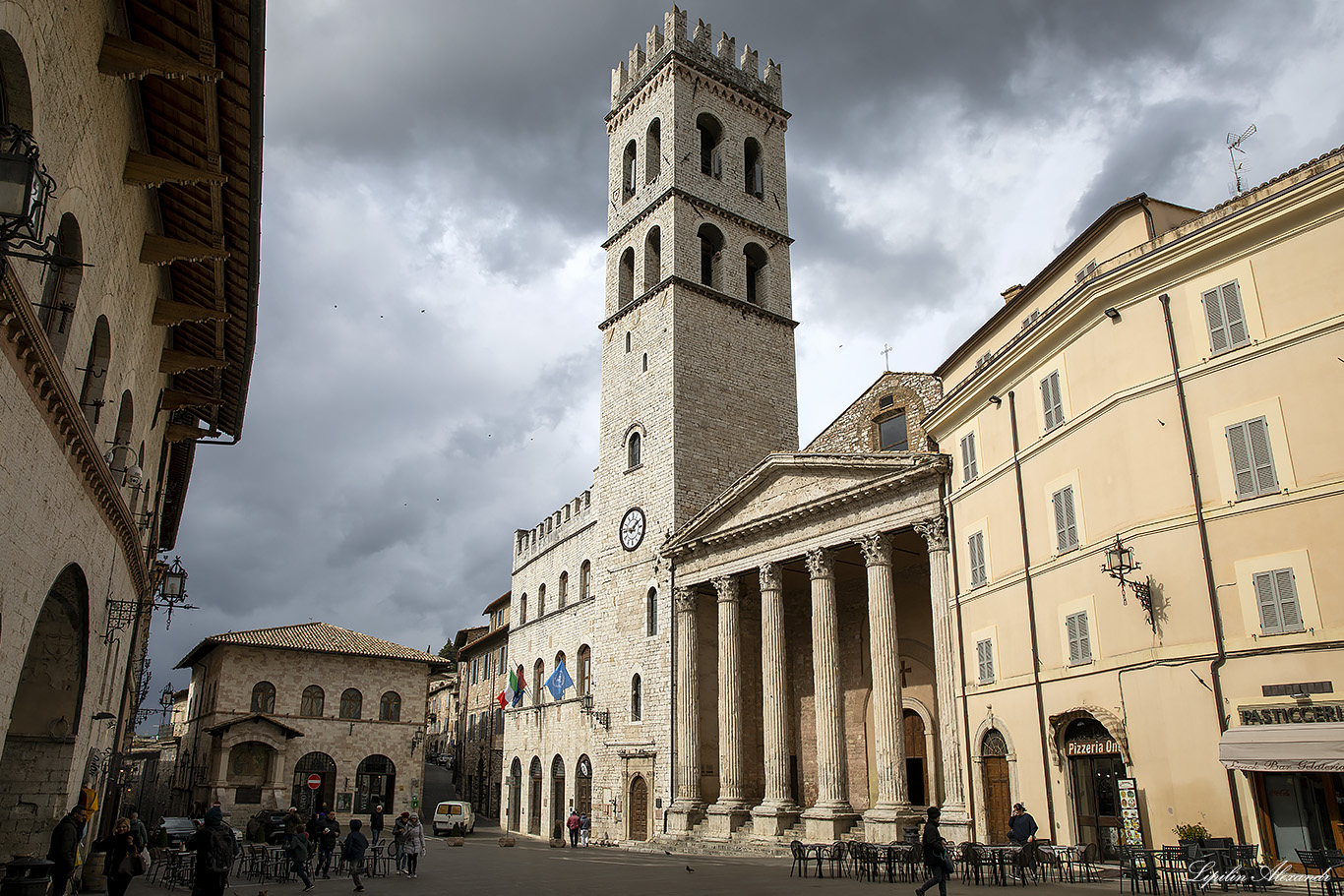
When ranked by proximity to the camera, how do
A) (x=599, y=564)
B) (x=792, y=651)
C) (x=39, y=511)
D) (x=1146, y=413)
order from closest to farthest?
(x=39, y=511) < (x=1146, y=413) < (x=792, y=651) < (x=599, y=564)

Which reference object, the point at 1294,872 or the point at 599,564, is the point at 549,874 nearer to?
the point at 1294,872

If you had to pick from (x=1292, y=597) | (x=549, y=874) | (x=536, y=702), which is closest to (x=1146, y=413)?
(x=1292, y=597)

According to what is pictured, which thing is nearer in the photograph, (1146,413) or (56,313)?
(56,313)

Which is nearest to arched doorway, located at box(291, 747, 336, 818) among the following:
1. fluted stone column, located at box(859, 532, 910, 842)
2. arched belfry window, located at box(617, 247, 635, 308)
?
arched belfry window, located at box(617, 247, 635, 308)

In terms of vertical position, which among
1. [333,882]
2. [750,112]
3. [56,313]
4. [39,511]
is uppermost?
[750,112]

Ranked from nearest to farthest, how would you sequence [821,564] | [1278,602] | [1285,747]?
[1285,747], [1278,602], [821,564]

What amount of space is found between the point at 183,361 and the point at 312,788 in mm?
28618

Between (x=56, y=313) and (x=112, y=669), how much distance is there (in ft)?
31.6

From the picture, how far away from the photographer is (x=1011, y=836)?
15727 mm

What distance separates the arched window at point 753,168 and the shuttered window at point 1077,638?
87.2ft

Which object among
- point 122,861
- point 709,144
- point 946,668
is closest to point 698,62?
point 709,144

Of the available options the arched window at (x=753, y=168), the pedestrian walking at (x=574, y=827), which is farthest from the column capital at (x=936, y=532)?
the arched window at (x=753, y=168)

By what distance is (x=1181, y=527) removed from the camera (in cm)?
1423

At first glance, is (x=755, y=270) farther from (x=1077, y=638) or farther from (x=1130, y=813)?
(x=1130, y=813)
